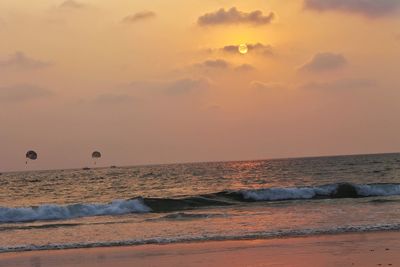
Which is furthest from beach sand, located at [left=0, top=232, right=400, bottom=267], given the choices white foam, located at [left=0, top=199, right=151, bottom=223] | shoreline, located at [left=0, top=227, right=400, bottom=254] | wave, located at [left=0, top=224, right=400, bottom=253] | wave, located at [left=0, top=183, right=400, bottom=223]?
wave, located at [left=0, top=183, right=400, bottom=223]

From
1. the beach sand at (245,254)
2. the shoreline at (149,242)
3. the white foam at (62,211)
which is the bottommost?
the beach sand at (245,254)

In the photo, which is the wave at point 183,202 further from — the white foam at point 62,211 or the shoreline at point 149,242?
the shoreline at point 149,242

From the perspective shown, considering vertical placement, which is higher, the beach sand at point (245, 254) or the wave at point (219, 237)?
the wave at point (219, 237)

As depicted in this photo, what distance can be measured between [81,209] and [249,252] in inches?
706

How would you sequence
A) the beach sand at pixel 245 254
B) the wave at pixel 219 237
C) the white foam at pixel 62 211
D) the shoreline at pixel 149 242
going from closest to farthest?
the beach sand at pixel 245 254, the shoreline at pixel 149 242, the wave at pixel 219 237, the white foam at pixel 62 211

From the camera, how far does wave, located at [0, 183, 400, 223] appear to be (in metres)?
30.3

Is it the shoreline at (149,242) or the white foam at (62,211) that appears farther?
the white foam at (62,211)

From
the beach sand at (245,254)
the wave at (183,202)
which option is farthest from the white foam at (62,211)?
the beach sand at (245,254)

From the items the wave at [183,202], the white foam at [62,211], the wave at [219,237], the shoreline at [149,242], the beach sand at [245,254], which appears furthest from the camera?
the wave at [183,202]

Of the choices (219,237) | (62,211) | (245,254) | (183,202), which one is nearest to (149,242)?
(219,237)

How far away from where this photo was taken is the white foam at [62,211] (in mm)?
29906

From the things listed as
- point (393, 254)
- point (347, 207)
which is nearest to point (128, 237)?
point (393, 254)

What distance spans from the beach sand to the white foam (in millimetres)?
13376

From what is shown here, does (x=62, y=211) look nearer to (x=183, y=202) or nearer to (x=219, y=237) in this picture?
(x=183, y=202)
